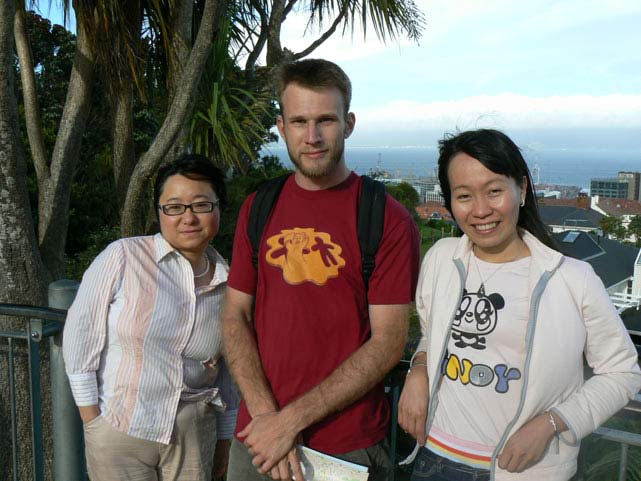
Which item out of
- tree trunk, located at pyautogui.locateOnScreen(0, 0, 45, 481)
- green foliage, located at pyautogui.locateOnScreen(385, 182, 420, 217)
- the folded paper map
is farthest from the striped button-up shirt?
green foliage, located at pyautogui.locateOnScreen(385, 182, 420, 217)

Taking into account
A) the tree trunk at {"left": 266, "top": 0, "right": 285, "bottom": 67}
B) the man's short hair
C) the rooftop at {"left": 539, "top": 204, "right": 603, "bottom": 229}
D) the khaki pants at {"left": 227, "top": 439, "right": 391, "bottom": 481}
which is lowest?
the rooftop at {"left": 539, "top": 204, "right": 603, "bottom": 229}

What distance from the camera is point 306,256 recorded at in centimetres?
161

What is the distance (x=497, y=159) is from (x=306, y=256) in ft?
1.74

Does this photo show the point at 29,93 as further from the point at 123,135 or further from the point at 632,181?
the point at 632,181

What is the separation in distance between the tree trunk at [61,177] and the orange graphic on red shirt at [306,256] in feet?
9.60

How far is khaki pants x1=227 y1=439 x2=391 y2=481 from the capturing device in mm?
1589

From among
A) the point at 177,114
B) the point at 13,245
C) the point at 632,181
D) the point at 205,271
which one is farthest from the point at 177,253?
the point at 632,181

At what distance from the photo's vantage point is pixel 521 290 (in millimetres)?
1396

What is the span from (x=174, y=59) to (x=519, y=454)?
406 centimetres

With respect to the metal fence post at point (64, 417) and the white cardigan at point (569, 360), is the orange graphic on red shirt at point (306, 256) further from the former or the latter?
the metal fence post at point (64, 417)

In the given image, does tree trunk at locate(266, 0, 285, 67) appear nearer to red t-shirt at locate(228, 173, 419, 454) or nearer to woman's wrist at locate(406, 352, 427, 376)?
red t-shirt at locate(228, 173, 419, 454)

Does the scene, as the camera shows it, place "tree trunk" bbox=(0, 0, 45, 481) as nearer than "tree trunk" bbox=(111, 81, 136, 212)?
Yes

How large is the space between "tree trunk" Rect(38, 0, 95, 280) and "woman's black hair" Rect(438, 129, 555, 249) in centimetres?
328

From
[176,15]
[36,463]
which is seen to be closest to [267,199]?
[36,463]
